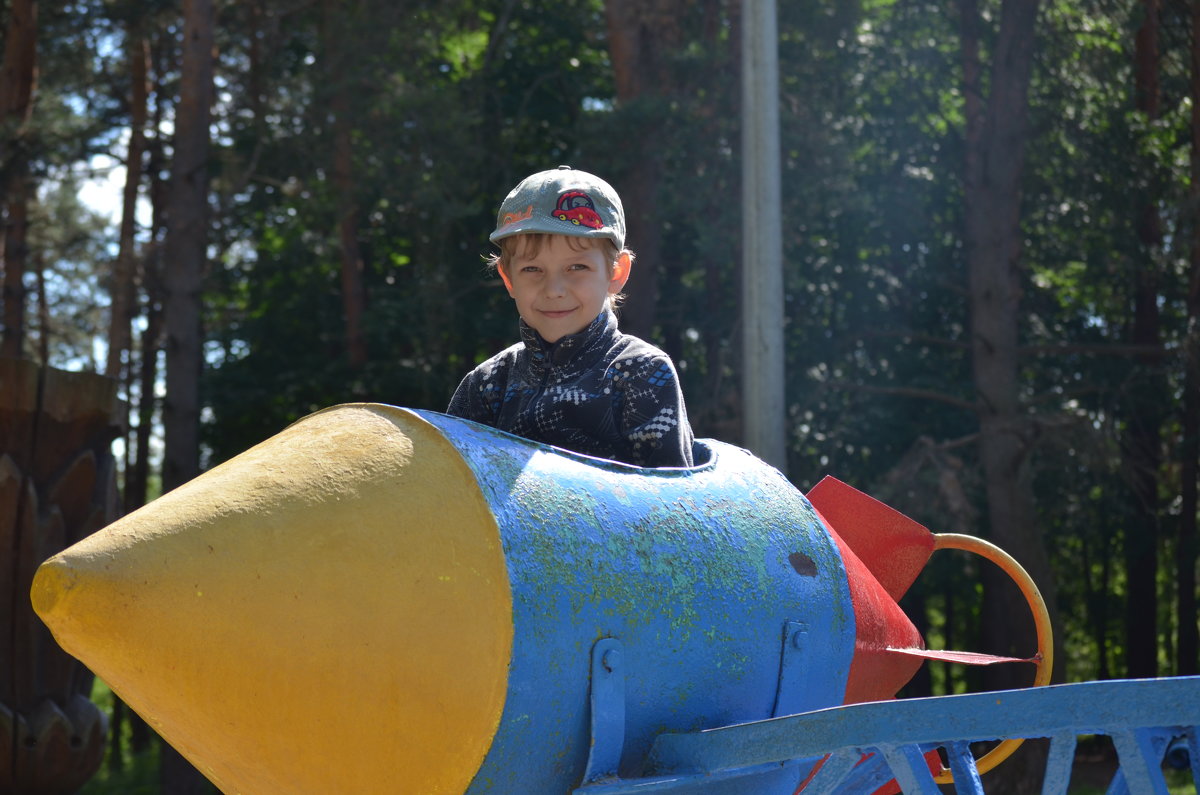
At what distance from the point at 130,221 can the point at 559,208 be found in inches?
600

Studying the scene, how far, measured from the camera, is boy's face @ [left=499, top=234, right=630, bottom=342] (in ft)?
9.41

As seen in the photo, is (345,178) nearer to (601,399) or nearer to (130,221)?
(130,221)

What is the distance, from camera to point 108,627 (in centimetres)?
198

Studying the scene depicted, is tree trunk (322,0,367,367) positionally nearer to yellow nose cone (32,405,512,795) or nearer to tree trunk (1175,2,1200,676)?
tree trunk (1175,2,1200,676)

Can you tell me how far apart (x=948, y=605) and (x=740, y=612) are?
1586 centimetres

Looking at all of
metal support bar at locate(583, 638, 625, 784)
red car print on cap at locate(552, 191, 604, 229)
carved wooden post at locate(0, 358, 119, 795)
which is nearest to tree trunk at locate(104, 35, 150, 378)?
carved wooden post at locate(0, 358, 119, 795)

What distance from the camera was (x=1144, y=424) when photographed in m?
14.5

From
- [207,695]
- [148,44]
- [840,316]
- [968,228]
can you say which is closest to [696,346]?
[840,316]

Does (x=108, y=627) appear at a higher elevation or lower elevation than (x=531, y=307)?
lower

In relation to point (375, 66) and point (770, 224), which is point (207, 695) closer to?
point (770, 224)

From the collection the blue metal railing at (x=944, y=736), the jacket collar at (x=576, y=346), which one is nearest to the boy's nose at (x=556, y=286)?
the jacket collar at (x=576, y=346)

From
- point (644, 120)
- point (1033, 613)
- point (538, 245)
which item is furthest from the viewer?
point (644, 120)

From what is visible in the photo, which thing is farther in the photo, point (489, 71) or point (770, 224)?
point (489, 71)

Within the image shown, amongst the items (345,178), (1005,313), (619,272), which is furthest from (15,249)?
(619,272)
